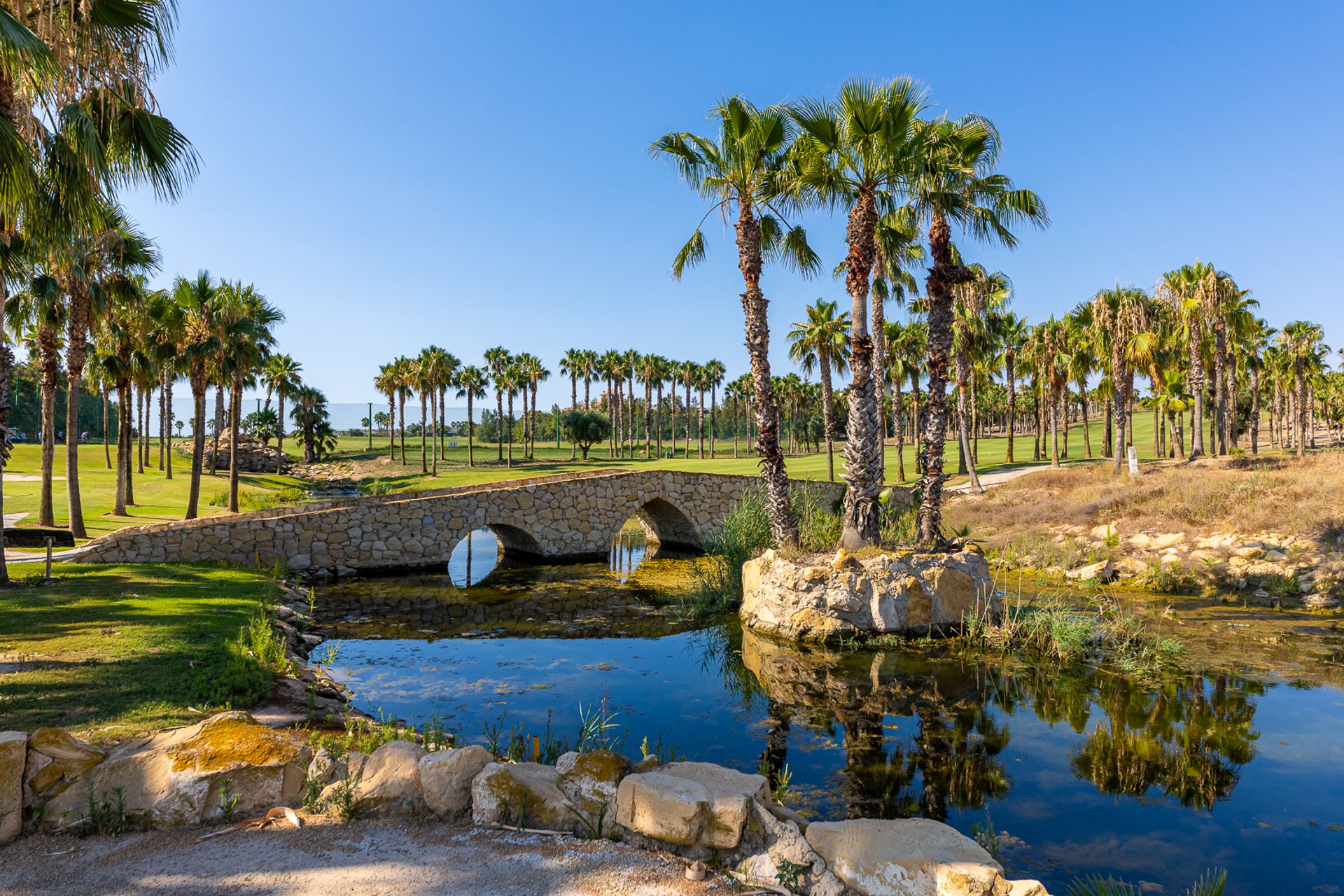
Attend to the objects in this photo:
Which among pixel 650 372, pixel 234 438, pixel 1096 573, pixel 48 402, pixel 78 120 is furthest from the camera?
pixel 650 372

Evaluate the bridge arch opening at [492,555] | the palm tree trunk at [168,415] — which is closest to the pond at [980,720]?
the bridge arch opening at [492,555]

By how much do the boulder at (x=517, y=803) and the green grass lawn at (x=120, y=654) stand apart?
12.8 ft

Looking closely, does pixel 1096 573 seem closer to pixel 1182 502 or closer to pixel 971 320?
pixel 1182 502

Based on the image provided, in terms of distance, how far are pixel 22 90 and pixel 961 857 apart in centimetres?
1254

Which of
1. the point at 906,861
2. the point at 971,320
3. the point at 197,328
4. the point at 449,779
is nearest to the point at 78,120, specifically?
the point at 449,779

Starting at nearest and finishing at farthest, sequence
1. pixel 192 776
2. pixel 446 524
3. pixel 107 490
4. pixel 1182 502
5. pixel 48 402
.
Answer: pixel 192 776, pixel 48 402, pixel 1182 502, pixel 446 524, pixel 107 490

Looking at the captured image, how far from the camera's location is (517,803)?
5.45 m

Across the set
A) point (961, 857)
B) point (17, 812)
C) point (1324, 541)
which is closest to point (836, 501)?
point (1324, 541)

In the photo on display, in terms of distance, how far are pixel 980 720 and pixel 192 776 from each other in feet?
31.9

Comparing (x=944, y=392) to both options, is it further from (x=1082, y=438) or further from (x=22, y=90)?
(x=1082, y=438)

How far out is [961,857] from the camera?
482 centimetres

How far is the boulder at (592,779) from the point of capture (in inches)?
215

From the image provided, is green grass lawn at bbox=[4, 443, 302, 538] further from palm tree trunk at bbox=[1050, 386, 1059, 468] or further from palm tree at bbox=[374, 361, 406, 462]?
palm tree trunk at bbox=[1050, 386, 1059, 468]

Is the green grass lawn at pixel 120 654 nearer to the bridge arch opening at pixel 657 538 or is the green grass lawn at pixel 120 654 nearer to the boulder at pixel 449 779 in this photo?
the boulder at pixel 449 779
